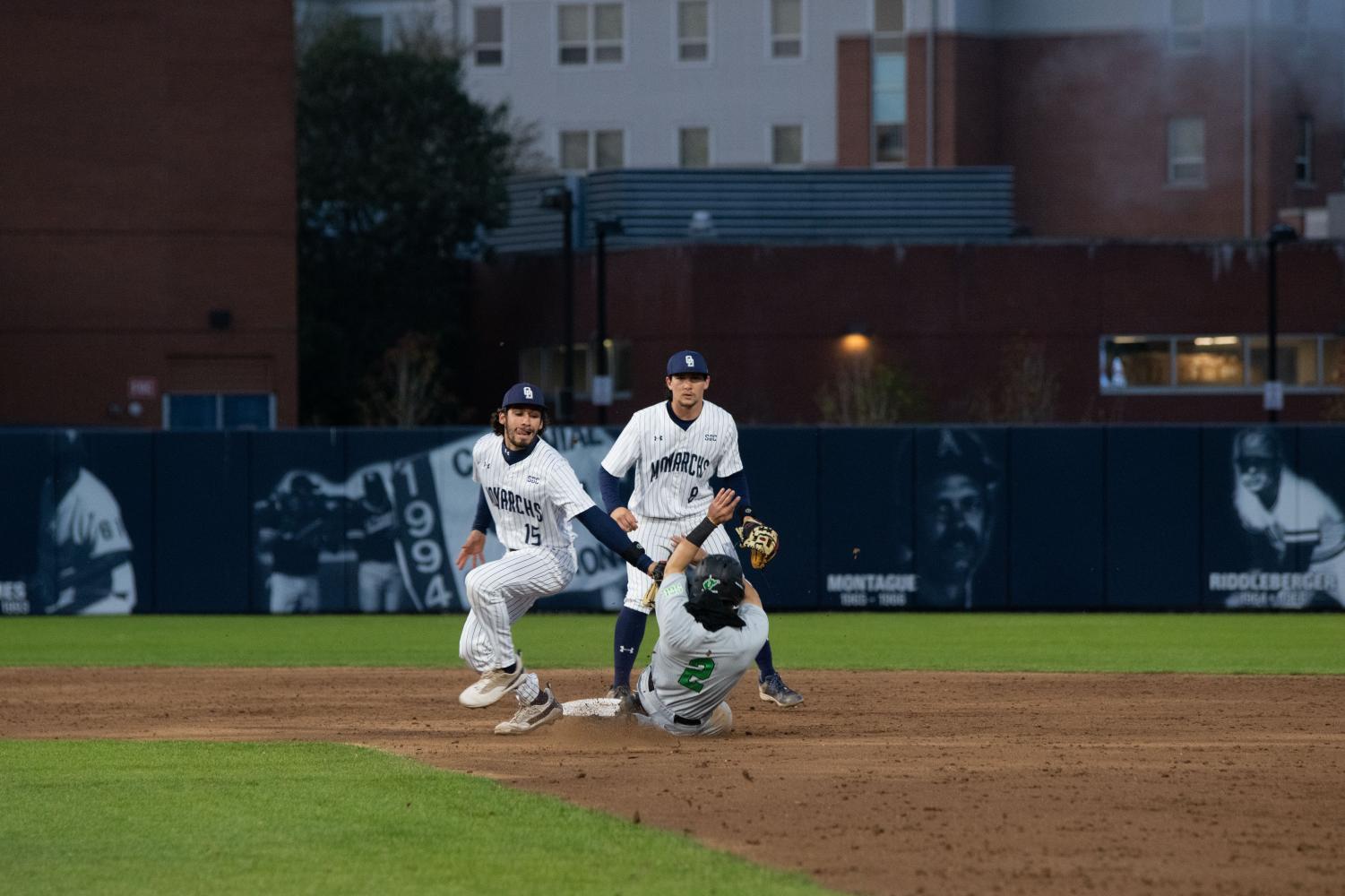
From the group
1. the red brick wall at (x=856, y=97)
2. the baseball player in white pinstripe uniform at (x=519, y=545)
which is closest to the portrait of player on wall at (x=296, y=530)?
the baseball player in white pinstripe uniform at (x=519, y=545)

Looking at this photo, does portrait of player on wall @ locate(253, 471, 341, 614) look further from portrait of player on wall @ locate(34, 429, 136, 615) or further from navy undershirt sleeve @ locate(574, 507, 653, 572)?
navy undershirt sleeve @ locate(574, 507, 653, 572)

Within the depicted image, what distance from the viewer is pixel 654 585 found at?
10.9 m

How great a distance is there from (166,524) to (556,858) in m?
15.1

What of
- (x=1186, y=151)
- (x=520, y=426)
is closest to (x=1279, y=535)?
(x=520, y=426)

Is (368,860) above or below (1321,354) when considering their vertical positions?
below

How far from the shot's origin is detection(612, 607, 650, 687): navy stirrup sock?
11.6 m

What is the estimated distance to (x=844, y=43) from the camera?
51.2 m

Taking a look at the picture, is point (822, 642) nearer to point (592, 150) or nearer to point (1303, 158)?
point (1303, 158)

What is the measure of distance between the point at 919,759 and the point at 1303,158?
139 ft

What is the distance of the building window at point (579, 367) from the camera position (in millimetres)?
40344

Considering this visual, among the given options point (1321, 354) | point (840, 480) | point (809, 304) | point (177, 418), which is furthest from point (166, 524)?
point (1321, 354)

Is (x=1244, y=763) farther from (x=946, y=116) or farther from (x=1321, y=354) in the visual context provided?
(x=946, y=116)

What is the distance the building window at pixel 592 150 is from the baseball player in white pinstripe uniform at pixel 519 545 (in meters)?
43.3

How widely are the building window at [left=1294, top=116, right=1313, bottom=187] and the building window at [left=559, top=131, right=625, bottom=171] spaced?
17.9 m
